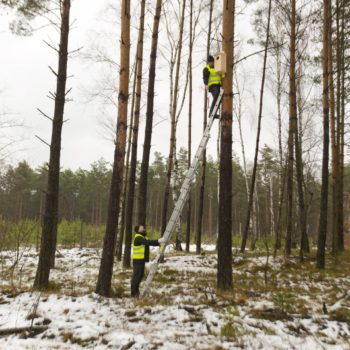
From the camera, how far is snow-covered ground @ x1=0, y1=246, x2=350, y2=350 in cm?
397

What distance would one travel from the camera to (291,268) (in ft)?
33.4

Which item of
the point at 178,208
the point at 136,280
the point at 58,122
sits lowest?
the point at 136,280

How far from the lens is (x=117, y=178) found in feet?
22.1

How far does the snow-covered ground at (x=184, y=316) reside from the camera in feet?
13.0

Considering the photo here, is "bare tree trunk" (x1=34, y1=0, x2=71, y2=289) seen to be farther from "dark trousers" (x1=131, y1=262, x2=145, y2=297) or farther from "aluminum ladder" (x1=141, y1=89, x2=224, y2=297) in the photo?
"aluminum ladder" (x1=141, y1=89, x2=224, y2=297)

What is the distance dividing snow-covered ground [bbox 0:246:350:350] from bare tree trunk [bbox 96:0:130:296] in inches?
18.1

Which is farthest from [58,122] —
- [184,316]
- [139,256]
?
[184,316]

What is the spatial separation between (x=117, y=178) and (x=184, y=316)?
3.24m

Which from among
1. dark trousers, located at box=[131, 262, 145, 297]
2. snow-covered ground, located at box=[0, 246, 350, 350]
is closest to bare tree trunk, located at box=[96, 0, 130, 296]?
snow-covered ground, located at box=[0, 246, 350, 350]

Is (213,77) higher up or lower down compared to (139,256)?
higher up

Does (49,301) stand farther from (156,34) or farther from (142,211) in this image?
(156,34)

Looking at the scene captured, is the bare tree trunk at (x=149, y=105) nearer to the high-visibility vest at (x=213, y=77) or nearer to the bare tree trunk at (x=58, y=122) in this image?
the bare tree trunk at (x=58, y=122)

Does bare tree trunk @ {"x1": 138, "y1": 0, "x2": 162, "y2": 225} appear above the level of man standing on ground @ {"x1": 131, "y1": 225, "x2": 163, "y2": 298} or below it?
above

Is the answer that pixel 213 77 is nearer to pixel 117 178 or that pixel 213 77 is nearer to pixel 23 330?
pixel 117 178
